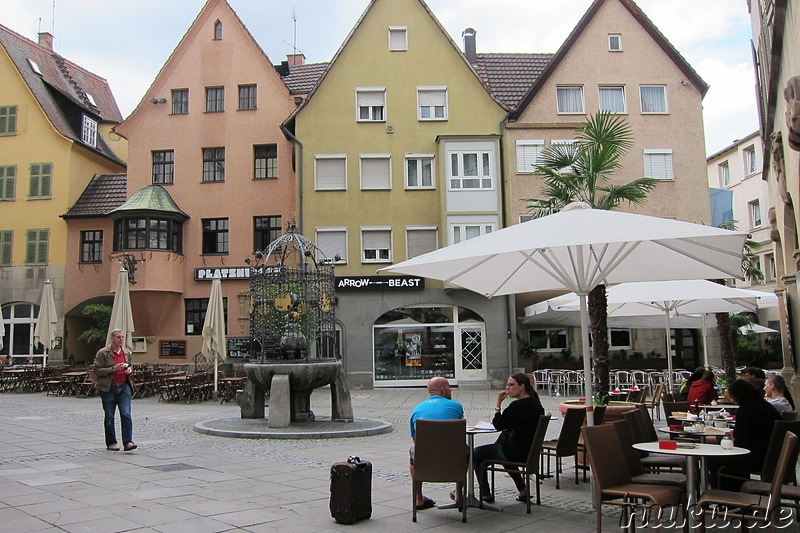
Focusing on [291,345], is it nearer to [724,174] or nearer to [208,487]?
[208,487]

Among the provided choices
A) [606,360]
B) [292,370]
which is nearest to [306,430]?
[292,370]

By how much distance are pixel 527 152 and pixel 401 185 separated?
5405mm

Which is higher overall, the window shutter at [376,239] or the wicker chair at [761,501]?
the window shutter at [376,239]

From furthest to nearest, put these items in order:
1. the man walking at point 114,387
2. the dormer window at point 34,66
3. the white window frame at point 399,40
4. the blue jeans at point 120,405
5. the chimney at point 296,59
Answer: the chimney at point 296,59
the dormer window at point 34,66
the white window frame at point 399,40
the blue jeans at point 120,405
the man walking at point 114,387

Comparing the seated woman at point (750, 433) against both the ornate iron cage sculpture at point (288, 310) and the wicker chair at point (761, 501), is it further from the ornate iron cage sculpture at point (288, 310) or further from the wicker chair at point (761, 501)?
the ornate iron cage sculpture at point (288, 310)

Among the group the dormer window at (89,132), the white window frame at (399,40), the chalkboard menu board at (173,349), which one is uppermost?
the white window frame at (399,40)

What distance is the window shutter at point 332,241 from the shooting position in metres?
29.5

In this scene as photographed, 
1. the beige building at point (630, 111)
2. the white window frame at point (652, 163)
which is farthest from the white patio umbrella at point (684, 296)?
the white window frame at point (652, 163)

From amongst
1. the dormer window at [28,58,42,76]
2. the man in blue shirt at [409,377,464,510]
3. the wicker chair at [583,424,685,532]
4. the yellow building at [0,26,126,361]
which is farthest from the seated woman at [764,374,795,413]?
the dormer window at [28,58,42,76]

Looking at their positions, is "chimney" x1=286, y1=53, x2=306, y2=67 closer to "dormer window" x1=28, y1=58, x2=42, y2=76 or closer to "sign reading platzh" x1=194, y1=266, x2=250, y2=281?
"dormer window" x1=28, y1=58, x2=42, y2=76

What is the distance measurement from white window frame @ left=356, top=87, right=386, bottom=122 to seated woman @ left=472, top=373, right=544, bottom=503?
942 inches

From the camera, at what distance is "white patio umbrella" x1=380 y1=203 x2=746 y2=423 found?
6875 millimetres

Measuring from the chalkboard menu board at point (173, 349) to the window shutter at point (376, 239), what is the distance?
885 cm

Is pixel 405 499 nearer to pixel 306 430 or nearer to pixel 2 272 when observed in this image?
pixel 306 430
